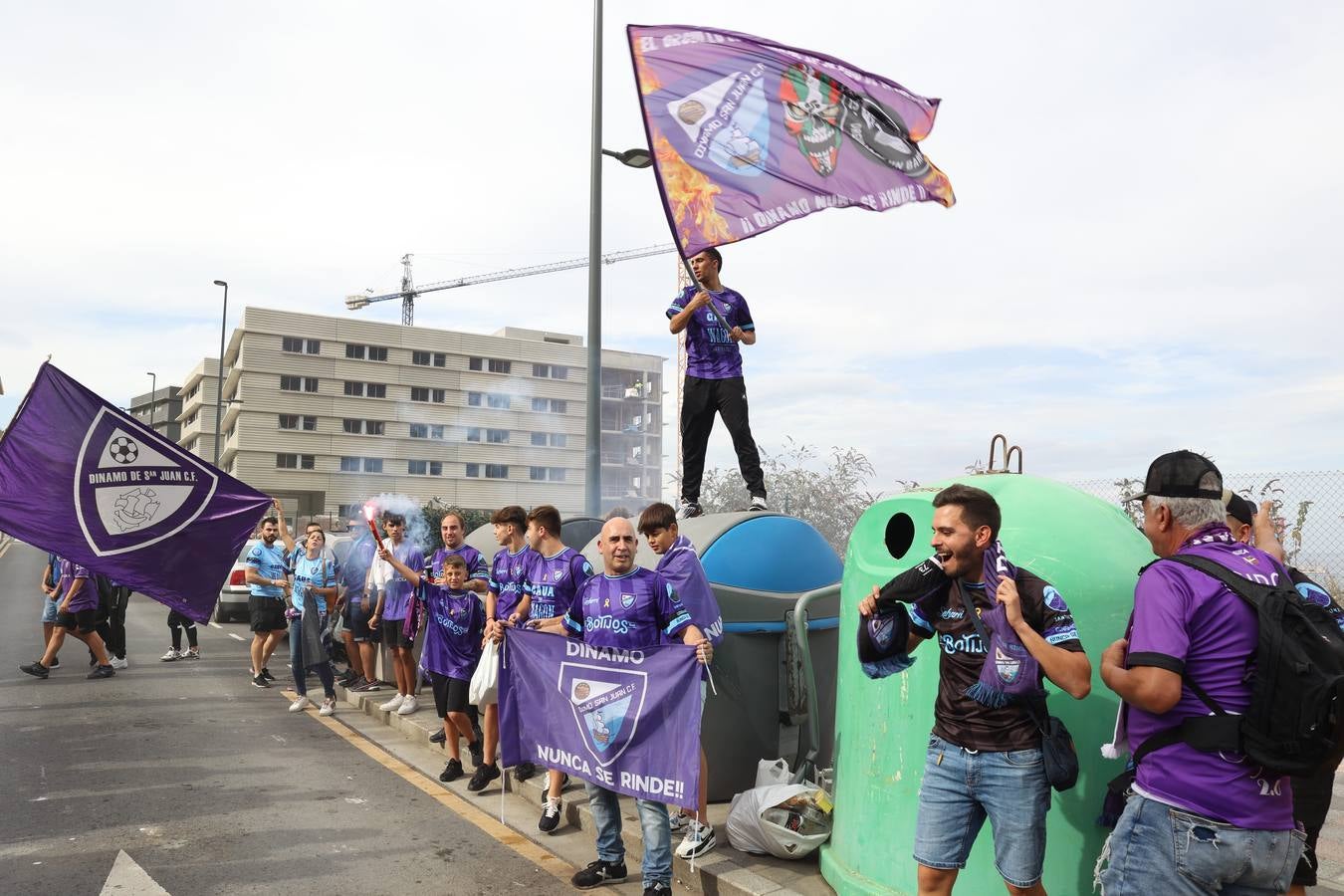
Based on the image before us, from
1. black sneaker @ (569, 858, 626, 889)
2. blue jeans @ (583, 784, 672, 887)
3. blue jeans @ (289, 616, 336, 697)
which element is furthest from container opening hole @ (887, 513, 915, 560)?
blue jeans @ (289, 616, 336, 697)

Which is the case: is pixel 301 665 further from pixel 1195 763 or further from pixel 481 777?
pixel 1195 763

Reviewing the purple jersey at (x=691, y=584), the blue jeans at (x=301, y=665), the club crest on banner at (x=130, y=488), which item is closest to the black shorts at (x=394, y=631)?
the blue jeans at (x=301, y=665)

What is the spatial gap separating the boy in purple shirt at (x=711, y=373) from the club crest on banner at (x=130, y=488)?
3859 mm

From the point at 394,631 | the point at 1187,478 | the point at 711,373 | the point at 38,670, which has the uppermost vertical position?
the point at 711,373

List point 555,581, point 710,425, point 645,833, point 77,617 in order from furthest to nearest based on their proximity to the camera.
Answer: point 77,617
point 710,425
point 555,581
point 645,833

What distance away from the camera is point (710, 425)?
24.9 feet

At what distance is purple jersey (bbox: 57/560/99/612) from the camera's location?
1064 centimetres

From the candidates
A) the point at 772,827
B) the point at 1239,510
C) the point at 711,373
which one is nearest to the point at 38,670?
the point at 711,373

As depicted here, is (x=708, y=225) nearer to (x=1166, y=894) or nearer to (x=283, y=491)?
(x=1166, y=894)

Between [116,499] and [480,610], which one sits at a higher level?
[116,499]

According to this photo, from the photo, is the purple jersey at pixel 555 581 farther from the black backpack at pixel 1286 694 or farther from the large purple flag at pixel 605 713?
the black backpack at pixel 1286 694

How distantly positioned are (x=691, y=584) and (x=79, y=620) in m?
9.02

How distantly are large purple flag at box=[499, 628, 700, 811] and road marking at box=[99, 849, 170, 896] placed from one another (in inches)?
73.6

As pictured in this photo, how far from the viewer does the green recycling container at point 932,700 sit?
140 inches
